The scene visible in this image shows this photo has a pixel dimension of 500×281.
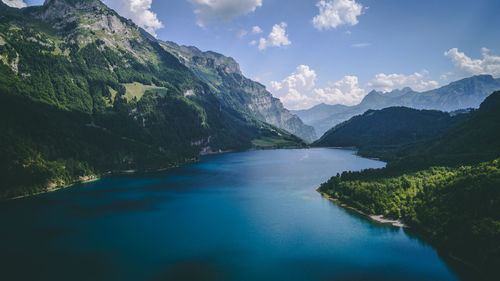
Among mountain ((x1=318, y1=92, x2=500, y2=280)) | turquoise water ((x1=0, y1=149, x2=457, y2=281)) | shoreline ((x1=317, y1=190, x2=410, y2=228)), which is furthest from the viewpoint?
shoreline ((x1=317, y1=190, x2=410, y2=228))

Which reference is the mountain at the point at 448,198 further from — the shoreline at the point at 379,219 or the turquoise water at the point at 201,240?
the turquoise water at the point at 201,240

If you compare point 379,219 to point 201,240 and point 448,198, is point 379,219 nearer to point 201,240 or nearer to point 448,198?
point 448,198

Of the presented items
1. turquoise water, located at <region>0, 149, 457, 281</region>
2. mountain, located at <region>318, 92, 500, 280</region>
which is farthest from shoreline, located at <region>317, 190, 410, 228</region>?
turquoise water, located at <region>0, 149, 457, 281</region>

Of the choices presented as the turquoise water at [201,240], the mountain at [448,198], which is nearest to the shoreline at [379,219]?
the mountain at [448,198]

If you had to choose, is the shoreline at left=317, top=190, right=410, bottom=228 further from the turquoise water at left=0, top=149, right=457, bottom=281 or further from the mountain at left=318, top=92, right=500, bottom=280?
the turquoise water at left=0, top=149, right=457, bottom=281

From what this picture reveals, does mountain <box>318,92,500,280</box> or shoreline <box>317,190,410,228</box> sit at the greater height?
mountain <box>318,92,500,280</box>

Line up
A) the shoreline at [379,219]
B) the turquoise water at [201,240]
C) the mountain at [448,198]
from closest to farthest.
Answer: the turquoise water at [201,240] → the mountain at [448,198] → the shoreline at [379,219]
